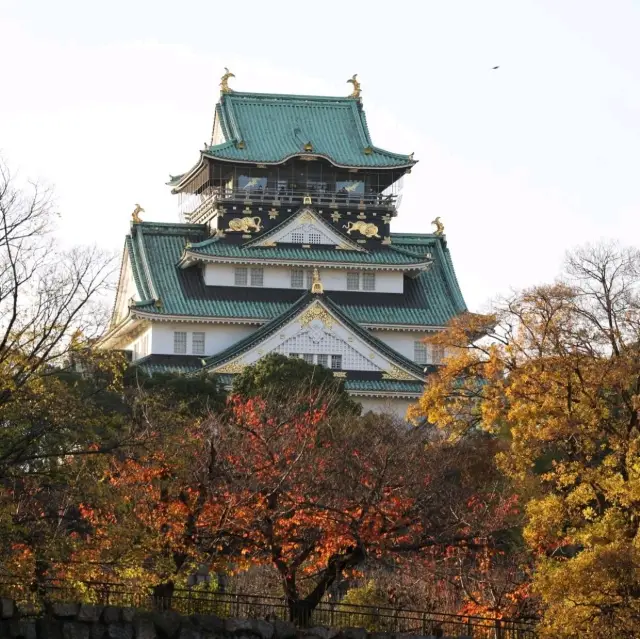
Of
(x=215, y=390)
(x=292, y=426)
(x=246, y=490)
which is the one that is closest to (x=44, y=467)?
(x=246, y=490)

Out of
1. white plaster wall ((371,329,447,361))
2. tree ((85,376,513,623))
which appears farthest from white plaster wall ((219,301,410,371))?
tree ((85,376,513,623))

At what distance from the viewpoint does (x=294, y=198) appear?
77438 mm

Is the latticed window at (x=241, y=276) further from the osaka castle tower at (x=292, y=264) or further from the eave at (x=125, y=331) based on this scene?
the eave at (x=125, y=331)

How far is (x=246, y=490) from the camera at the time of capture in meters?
34.8

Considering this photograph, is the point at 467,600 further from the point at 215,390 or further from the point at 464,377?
the point at 215,390

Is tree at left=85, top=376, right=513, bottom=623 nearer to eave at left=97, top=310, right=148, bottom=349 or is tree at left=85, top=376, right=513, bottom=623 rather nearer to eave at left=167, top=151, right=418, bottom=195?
eave at left=97, top=310, right=148, bottom=349

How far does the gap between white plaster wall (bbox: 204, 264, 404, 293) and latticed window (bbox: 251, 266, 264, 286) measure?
17 centimetres

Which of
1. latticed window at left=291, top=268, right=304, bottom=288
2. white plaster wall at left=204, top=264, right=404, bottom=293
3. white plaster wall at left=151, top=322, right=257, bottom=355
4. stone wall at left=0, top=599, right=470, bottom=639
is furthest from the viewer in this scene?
latticed window at left=291, top=268, right=304, bottom=288

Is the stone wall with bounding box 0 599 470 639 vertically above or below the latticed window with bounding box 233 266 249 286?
below

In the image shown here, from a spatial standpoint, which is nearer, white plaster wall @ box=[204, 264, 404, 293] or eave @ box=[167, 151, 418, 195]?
white plaster wall @ box=[204, 264, 404, 293]

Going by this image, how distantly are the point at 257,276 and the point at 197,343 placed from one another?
4.35 metres

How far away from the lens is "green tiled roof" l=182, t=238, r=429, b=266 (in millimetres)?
74625

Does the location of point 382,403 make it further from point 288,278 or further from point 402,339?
point 288,278

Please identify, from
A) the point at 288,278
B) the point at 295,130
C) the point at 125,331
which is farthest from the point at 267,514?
the point at 295,130
